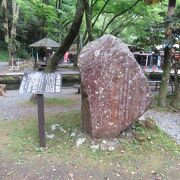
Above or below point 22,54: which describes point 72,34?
above

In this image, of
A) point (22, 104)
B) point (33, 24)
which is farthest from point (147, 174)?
point (33, 24)

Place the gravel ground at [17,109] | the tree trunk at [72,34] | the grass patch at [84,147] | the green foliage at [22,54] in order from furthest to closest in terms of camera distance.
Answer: the green foliage at [22,54] → the tree trunk at [72,34] → the gravel ground at [17,109] → the grass patch at [84,147]

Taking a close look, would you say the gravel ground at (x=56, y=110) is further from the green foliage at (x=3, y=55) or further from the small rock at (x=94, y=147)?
the green foliage at (x=3, y=55)

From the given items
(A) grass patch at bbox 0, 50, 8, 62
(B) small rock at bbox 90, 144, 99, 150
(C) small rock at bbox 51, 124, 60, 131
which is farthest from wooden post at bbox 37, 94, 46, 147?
(A) grass patch at bbox 0, 50, 8, 62

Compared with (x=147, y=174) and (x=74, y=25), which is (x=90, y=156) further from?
(x=74, y=25)

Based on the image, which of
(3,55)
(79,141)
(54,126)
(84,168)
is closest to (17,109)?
(54,126)

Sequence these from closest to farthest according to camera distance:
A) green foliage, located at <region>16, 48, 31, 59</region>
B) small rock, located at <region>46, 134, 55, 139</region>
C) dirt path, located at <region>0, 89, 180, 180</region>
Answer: dirt path, located at <region>0, 89, 180, 180</region>, small rock, located at <region>46, 134, 55, 139</region>, green foliage, located at <region>16, 48, 31, 59</region>

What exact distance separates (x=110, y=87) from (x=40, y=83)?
48.6 inches

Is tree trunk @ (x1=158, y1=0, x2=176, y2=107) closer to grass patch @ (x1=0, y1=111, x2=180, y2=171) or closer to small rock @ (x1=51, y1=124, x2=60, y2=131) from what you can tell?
grass patch @ (x1=0, y1=111, x2=180, y2=171)

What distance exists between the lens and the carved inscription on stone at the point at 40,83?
485 cm

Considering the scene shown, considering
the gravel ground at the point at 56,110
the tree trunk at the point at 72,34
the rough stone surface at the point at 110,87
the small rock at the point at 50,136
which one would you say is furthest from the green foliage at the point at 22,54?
the rough stone surface at the point at 110,87

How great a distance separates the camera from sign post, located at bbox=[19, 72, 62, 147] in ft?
15.9

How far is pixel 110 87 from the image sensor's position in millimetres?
5039

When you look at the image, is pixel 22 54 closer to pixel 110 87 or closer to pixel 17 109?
pixel 17 109
